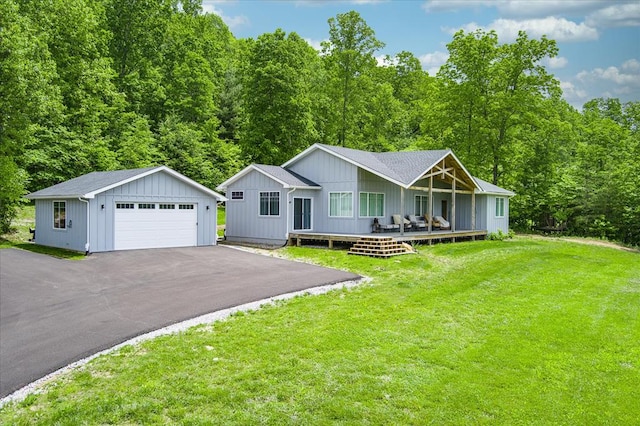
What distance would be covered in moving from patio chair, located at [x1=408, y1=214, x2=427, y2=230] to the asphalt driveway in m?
8.55

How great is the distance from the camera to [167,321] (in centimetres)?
884

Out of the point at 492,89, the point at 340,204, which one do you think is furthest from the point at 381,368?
the point at 492,89

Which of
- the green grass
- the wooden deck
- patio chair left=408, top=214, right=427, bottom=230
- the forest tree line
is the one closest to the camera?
the green grass

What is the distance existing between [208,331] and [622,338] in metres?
6.91

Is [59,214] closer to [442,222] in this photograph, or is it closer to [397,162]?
[397,162]

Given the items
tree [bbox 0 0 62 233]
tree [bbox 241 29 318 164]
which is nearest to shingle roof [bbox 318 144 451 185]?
tree [bbox 241 29 318 164]

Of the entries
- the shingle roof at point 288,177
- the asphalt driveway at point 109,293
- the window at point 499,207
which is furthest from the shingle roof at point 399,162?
the asphalt driveway at point 109,293

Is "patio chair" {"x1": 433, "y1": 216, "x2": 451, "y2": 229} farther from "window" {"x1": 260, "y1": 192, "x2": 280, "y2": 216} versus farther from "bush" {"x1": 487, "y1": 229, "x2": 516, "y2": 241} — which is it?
"window" {"x1": 260, "y1": 192, "x2": 280, "y2": 216}

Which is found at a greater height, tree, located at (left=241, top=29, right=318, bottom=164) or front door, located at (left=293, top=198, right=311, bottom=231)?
tree, located at (left=241, top=29, right=318, bottom=164)

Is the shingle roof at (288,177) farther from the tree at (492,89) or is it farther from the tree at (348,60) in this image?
the tree at (492,89)

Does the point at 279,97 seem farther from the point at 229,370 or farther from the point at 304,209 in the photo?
the point at 229,370

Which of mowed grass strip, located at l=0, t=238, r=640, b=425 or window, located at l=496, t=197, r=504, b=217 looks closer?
mowed grass strip, located at l=0, t=238, r=640, b=425

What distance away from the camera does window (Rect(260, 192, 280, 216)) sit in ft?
69.5

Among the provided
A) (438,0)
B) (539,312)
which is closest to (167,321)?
(539,312)
